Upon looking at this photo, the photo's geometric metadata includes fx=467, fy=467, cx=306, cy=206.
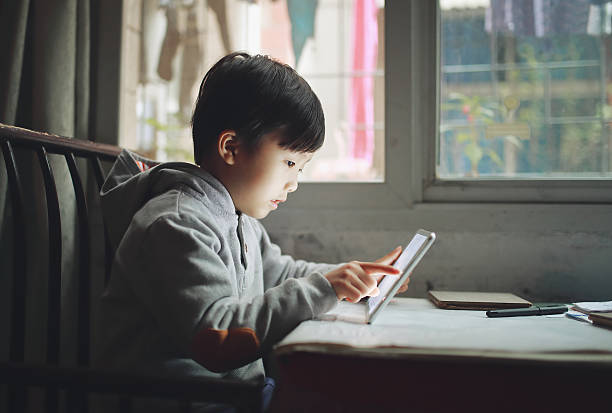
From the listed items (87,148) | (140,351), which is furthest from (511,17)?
(140,351)

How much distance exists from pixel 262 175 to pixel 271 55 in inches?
24.7

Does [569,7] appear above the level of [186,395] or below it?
above

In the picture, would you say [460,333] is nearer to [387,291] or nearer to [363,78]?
[387,291]

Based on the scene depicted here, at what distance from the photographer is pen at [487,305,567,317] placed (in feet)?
2.85

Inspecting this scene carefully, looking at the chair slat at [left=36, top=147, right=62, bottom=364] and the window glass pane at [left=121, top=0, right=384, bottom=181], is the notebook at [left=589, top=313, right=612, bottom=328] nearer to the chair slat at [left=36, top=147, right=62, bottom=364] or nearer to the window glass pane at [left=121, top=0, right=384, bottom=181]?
the window glass pane at [left=121, top=0, right=384, bottom=181]

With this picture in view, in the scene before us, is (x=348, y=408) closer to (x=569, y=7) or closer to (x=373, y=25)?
(x=373, y=25)

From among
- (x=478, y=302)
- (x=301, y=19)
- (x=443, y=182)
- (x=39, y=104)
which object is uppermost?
(x=301, y=19)

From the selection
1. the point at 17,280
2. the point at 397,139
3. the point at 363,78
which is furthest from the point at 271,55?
the point at 17,280

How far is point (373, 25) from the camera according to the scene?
56.8 inches

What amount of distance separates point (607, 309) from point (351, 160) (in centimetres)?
82

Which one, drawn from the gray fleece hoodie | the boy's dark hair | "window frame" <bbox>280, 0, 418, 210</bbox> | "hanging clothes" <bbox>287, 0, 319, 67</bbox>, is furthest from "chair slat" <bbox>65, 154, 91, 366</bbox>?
"hanging clothes" <bbox>287, 0, 319, 67</bbox>

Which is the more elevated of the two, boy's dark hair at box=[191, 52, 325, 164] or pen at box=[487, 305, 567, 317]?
boy's dark hair at box=[191, 52, 325, 164]

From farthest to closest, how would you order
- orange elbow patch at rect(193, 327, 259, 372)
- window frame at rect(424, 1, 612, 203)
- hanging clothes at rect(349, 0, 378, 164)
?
hanging clothes at rect(349, 0, 378, 164), window frame at rect(424, 1, 612, 203), orange elbow patch at rect(193, 327, 259, 372)

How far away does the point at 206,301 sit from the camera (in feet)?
2.37
